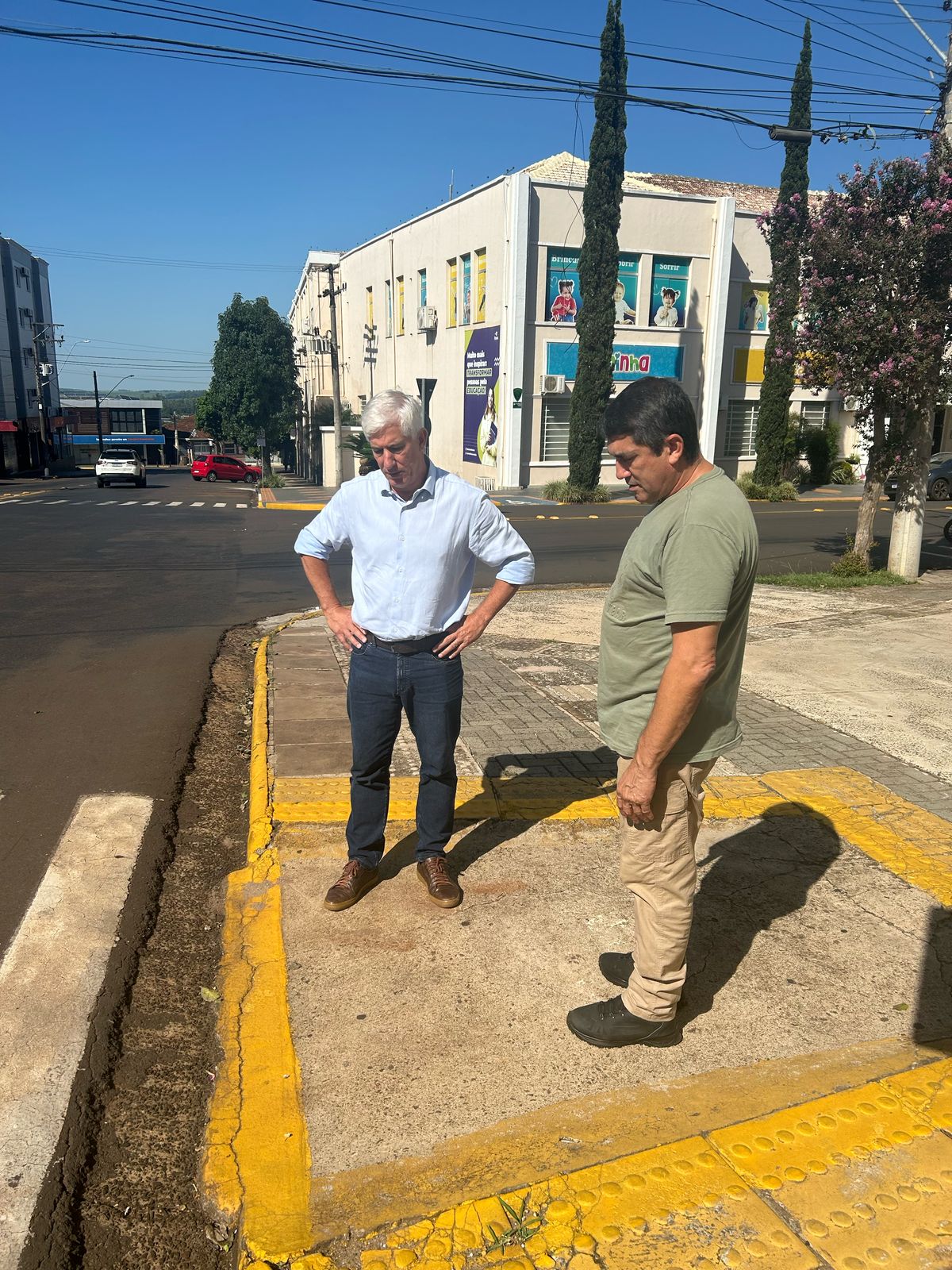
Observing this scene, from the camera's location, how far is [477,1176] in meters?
2.36

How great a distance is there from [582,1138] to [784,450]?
30315mm

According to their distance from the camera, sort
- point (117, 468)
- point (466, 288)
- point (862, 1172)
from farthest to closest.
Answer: point (117, 468) < point (466, 288) < point (862, 1172)

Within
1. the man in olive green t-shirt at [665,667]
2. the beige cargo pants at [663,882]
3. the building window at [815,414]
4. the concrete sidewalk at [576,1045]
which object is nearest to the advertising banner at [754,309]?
the building window at [815,414]

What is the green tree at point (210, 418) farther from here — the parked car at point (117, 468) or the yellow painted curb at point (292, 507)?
the yellow painted curb at point (292, 507)

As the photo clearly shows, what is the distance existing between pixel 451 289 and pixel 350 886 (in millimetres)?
31016

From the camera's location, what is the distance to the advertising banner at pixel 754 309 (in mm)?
31422

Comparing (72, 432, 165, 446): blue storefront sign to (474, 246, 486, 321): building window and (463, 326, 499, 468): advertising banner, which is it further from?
(474, 246, 486, 321): building window

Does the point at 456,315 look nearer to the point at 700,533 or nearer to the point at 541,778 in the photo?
the point at 541,778

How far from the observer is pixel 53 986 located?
3.25m

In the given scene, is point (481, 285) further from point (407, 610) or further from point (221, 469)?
point (407, 610)

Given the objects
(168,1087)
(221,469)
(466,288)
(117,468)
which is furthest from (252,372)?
(168,1087)

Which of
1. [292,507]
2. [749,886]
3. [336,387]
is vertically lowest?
[292,507]


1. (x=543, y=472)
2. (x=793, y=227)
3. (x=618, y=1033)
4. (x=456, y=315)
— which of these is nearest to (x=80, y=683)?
(x=618, y=1033)

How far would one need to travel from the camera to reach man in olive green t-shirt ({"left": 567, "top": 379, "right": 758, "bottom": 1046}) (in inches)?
95.2
